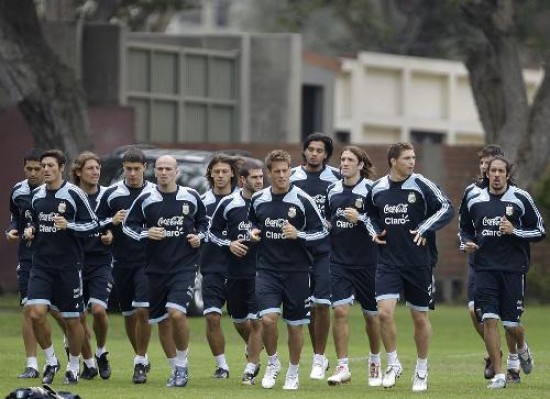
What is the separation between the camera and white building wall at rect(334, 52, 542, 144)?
52250 mm

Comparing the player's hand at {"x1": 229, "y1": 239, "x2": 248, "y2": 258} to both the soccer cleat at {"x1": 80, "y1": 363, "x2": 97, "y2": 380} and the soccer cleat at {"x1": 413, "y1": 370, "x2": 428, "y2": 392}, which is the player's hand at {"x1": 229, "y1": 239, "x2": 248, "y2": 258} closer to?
the soccer cleat at {"x1": 80, "y1": 363, "x2": 97, "y2": 380}

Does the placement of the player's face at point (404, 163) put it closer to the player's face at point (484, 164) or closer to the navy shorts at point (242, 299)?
the player's face at point (484, 164)

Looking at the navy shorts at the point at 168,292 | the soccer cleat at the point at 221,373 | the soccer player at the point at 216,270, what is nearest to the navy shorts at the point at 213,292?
the soccer player at the point at 216,270

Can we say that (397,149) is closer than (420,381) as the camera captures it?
No

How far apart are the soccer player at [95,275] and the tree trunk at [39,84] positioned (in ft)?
35.2

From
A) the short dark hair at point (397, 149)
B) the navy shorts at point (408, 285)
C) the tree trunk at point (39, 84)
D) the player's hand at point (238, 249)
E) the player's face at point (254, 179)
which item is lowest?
the navy shorts at point (408, 285)

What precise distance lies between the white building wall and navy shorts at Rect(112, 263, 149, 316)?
1281 inches

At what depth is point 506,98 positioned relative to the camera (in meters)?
32.5

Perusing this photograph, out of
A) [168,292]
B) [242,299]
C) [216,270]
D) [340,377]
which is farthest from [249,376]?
[216,270]

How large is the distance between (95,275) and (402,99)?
34871 mm

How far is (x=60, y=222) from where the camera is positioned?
18.0m

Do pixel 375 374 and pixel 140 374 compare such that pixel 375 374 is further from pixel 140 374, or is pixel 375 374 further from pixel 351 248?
pixel 140 374

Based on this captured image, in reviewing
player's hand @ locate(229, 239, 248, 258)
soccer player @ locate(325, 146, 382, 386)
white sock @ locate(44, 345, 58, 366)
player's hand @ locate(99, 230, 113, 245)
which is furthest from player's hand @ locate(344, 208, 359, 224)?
white sock @ locate(44, 345, 58, 366)

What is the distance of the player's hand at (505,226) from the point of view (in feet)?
58.2
